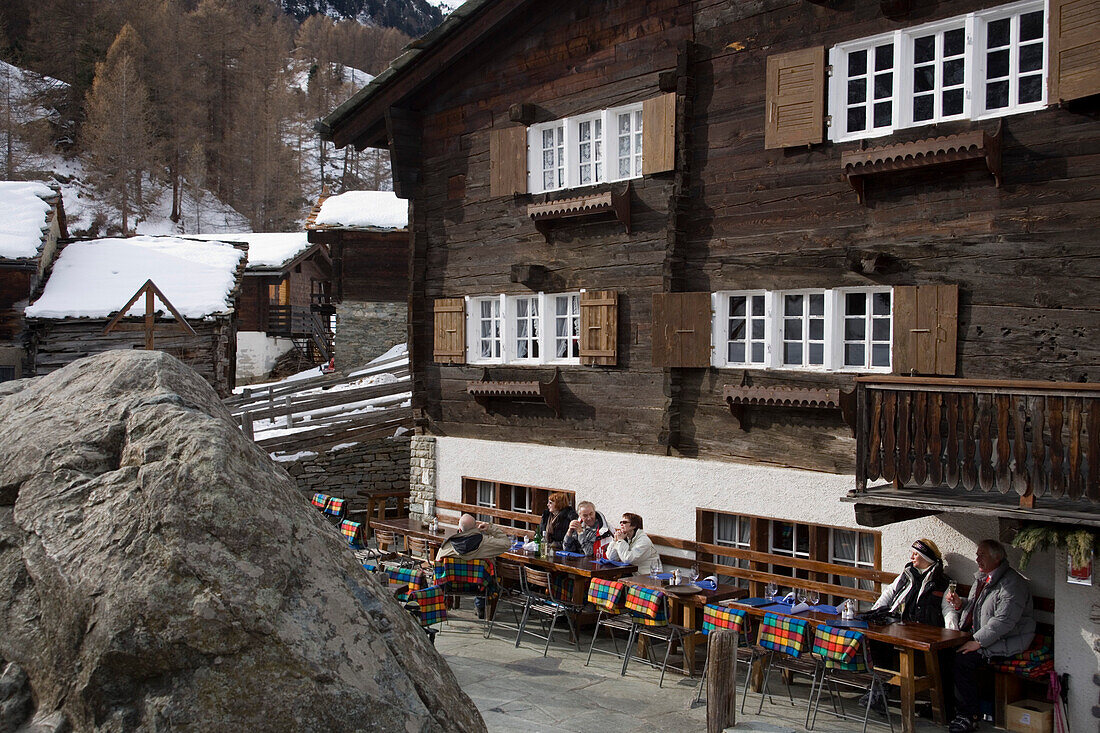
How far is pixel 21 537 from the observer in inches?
192

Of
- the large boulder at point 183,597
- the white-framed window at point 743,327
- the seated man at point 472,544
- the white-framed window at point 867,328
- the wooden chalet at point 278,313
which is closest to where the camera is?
the large boulder at point 183,597

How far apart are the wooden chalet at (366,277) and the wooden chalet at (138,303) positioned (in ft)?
8.81

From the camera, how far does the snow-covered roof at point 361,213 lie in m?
28.3

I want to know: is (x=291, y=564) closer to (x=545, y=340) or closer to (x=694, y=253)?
(x=694, y=253)

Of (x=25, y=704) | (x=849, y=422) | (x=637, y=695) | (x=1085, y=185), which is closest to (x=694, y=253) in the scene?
(x=849, y=422)

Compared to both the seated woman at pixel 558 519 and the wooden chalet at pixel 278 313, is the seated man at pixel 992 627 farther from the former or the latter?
the wooden chalet at pixel 278 313

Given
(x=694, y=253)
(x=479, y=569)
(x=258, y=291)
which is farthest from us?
(x=258, y=291)

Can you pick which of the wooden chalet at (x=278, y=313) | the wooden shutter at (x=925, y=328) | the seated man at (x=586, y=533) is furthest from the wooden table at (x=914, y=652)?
A: the wooden chalet at (x=278, y=313)

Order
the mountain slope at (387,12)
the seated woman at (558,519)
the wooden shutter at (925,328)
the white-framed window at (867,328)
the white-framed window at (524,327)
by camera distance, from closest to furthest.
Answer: the wooden shutter at (925,328) < the white-framed window at (867,328) < the seated woman at (558,519) < the white-framed window at (524,327) < the mountain slope at (387,12)

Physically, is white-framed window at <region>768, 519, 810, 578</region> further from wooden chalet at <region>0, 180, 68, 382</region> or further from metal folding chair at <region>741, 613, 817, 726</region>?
wooden chalet at <region>0, 180, 68, 382</region>

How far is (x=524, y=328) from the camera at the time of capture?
1438 centimetres

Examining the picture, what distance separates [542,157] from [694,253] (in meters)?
3.09

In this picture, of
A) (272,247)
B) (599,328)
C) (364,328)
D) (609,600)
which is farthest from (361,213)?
(609,600)

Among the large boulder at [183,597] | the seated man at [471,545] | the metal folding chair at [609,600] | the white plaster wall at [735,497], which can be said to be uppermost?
the large boulder at [183,597]
